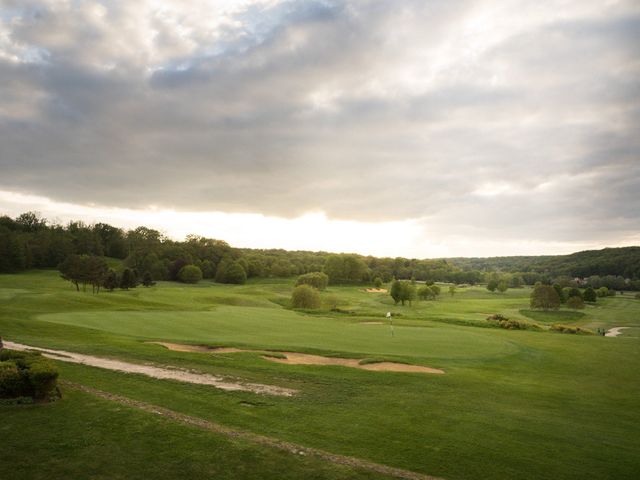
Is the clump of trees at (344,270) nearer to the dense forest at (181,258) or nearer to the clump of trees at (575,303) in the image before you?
the dense forest at (181,258)

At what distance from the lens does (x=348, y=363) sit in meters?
21.3

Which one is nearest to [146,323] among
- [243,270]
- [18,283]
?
[18,283]

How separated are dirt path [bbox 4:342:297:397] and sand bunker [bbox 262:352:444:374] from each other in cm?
475

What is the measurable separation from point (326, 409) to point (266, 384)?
11.5 ft

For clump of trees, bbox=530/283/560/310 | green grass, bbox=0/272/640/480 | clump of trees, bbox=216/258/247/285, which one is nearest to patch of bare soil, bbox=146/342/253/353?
green grass, bbox=0/272/640/480

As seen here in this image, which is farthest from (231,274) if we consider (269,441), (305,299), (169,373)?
(269,441)

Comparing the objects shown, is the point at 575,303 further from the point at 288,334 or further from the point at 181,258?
the point at 181,258

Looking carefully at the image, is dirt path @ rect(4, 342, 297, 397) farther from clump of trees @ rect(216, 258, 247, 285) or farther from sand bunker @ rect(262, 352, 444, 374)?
clump of trees @ rect(216, 258, 247, 285)

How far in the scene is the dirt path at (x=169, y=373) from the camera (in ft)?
51.5

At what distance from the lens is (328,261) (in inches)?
5241

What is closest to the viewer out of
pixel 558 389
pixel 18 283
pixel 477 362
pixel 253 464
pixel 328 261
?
pixel 253 464

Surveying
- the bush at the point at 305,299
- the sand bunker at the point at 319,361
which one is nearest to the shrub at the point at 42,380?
the sand bunker at the point at 319,361

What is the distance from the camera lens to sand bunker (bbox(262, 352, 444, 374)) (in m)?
20.2

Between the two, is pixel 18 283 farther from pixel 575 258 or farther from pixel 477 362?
pixel 575 258
